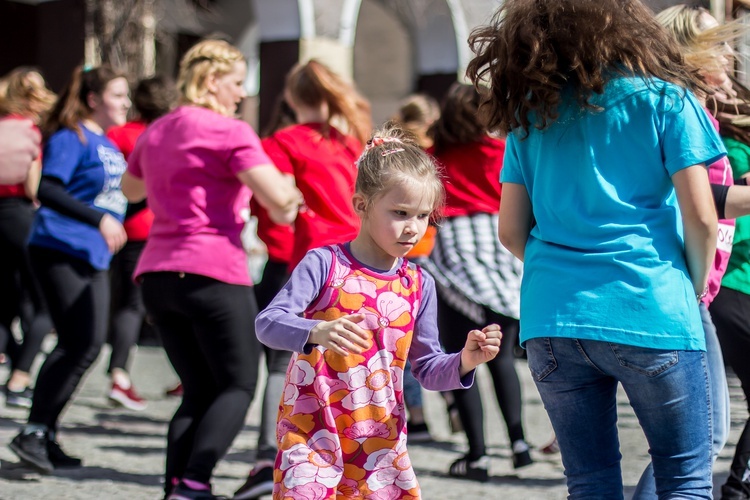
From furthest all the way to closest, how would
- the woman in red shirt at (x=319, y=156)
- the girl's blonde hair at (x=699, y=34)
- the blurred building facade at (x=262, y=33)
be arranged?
1. the blurred building facade at (x=262, y=33)
2. the woman in red shirt at (x=319, y=156)
3. the girl's blonde hair at (x=699, y=34)

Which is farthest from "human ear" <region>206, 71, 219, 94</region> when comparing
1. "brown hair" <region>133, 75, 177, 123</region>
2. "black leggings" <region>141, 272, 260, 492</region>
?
"brown hair" <region>133, 75, 177, 123</region>

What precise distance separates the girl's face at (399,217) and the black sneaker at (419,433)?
315 centimetres

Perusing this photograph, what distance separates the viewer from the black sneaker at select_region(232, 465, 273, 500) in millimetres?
4207

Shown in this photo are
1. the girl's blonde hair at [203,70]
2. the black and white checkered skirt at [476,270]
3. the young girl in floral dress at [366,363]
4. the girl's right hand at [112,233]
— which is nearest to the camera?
the young girl in floral dress at [366,363]

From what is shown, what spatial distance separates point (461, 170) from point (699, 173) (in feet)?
8.39

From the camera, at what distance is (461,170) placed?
5.02m

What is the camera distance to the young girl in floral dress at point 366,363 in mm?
2643

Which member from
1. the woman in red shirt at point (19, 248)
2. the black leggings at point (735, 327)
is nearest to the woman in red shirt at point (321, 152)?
the black leggings at point (735, 327)

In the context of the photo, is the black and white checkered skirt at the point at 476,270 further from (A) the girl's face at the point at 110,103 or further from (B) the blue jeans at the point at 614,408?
(B) the blue jeans at the point at 614,408

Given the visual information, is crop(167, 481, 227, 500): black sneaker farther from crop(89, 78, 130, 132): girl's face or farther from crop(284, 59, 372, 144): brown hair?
crop(89, 78, 130, 132): girl's face

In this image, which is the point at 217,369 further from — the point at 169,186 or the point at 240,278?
the point at 169,186

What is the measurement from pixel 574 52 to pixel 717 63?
0.72m

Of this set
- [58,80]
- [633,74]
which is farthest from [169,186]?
[58,80]

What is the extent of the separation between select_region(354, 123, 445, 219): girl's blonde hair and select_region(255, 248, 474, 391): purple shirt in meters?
0.20
